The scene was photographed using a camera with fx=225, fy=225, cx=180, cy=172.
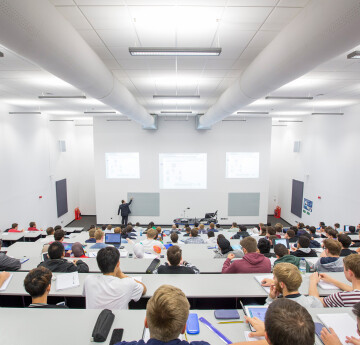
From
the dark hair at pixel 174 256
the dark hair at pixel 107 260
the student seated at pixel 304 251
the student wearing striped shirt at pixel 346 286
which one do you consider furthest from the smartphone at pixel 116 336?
the student seated at pixel 304 251

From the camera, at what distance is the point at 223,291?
1.96 meters

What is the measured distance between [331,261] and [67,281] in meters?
2.92

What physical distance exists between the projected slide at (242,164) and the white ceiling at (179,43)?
13.0 feet

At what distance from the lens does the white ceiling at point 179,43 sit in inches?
86.3

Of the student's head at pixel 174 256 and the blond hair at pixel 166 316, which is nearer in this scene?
the blond hair at pixel 166 316

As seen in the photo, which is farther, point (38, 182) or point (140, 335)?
point (38, 182)

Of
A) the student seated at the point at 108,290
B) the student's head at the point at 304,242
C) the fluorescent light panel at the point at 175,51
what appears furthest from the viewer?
the student's head at the point at 304,242

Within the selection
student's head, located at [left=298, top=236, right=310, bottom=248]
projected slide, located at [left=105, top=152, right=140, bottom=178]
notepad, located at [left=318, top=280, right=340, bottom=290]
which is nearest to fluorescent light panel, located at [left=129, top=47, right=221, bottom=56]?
notepad, located at [left=318, top=280, right=340, bottom=290]

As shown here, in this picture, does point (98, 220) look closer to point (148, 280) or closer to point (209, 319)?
point (148, 280)

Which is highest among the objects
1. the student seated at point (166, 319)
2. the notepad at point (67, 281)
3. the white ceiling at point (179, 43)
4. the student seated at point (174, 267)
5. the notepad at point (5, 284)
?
the white ceiling at point (179, 43)

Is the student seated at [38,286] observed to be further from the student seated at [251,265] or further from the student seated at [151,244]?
the student seated at [151,244]

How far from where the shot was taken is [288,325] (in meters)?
0.96

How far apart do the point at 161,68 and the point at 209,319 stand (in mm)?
3643

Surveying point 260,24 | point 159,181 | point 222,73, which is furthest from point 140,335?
point 159,181
